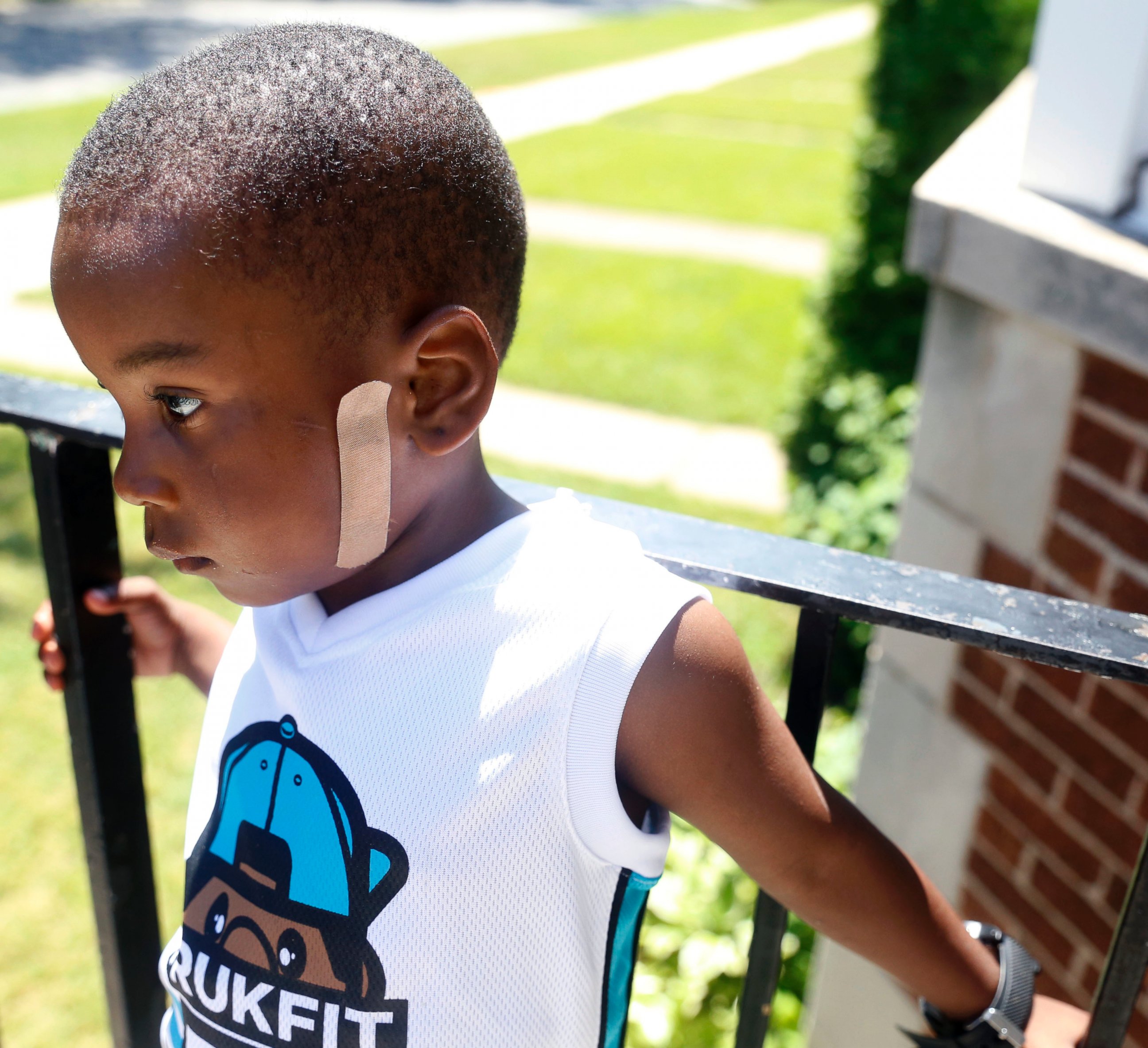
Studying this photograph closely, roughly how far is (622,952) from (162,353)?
2.27 ft

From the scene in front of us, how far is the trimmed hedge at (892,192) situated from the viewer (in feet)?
17.5

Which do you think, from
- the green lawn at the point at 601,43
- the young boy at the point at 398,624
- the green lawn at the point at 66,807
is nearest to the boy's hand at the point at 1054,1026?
the young boy at the point at 398,624

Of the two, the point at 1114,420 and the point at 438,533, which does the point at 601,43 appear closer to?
the point at 1114,420

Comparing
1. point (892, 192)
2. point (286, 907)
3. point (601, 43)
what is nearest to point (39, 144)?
point (892, 192)

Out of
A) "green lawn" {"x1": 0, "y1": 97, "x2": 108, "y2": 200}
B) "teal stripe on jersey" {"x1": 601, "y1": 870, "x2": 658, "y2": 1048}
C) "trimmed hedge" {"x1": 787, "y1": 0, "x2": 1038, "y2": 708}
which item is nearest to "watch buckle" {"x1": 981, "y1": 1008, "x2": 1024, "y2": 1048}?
"teal stripe on jersey" {"x1": 601, "y1": 870, "x2": 658, "y2": 1048}

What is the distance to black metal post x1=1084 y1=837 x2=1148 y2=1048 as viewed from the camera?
103 centimetres

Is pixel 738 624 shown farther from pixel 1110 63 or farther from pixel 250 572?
pixel 250 572

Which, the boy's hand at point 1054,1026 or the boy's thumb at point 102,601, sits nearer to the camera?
the boy's hand at point 1054,1026

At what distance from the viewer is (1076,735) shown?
7.05 feet

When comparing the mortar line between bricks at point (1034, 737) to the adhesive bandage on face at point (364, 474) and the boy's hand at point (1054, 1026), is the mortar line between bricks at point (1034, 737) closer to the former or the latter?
the boy's hand at point (1054, 1026)

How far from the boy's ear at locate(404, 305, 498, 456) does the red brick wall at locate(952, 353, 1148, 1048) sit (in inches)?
53.1

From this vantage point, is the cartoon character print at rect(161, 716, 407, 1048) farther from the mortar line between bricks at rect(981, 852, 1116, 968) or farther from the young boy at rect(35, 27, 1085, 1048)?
the mortar line between bricks at rect(981, 852, 1116, 968)

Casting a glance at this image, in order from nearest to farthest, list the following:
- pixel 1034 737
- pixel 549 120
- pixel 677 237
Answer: pixel 1034 737 → pixel 677 237 → pixel 549 120

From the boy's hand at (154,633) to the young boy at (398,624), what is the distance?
405 millimetres
